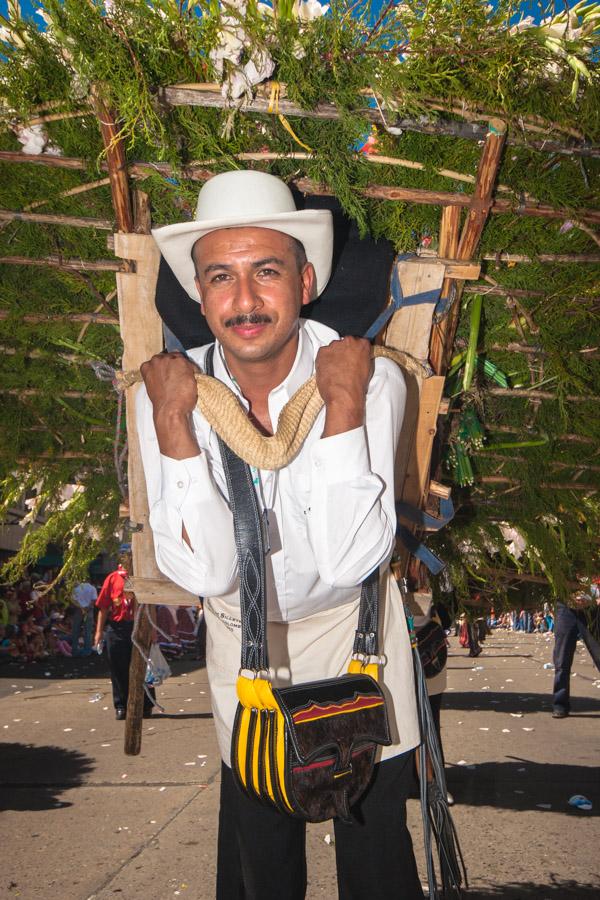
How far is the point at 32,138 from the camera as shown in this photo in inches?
87.7

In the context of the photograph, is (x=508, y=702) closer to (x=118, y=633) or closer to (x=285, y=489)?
(x=118, y=633)

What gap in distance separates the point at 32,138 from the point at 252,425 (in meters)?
0.95

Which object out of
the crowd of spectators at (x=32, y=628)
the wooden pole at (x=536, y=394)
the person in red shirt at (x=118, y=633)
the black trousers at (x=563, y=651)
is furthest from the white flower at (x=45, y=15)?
the crowd of spectators at (x=32, y=628)

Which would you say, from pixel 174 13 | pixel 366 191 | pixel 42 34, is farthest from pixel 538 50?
pixel 42 34

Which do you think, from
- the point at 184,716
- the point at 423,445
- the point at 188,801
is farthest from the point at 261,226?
the point at 184,716

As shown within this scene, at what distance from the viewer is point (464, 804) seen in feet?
17.0

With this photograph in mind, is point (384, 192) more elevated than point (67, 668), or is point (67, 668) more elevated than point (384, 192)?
point (384, 192)

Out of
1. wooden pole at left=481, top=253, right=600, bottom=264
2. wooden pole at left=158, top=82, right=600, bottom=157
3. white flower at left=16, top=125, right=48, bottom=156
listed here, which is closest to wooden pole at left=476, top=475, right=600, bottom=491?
wooden pole at left=481, top=253, right=600, bottom=264

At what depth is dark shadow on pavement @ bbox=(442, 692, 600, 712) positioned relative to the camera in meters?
9.06

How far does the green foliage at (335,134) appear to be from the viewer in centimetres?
206

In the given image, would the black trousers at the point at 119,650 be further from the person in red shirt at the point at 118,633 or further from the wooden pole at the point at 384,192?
the wooden pole at the point at 384,192

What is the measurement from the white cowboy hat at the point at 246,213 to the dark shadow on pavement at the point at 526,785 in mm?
4086

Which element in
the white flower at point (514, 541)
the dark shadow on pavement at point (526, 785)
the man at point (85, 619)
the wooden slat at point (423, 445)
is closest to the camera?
the wooden slat at point (423, 445)

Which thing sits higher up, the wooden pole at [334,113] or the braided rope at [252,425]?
the wooden pole at [334,113]
